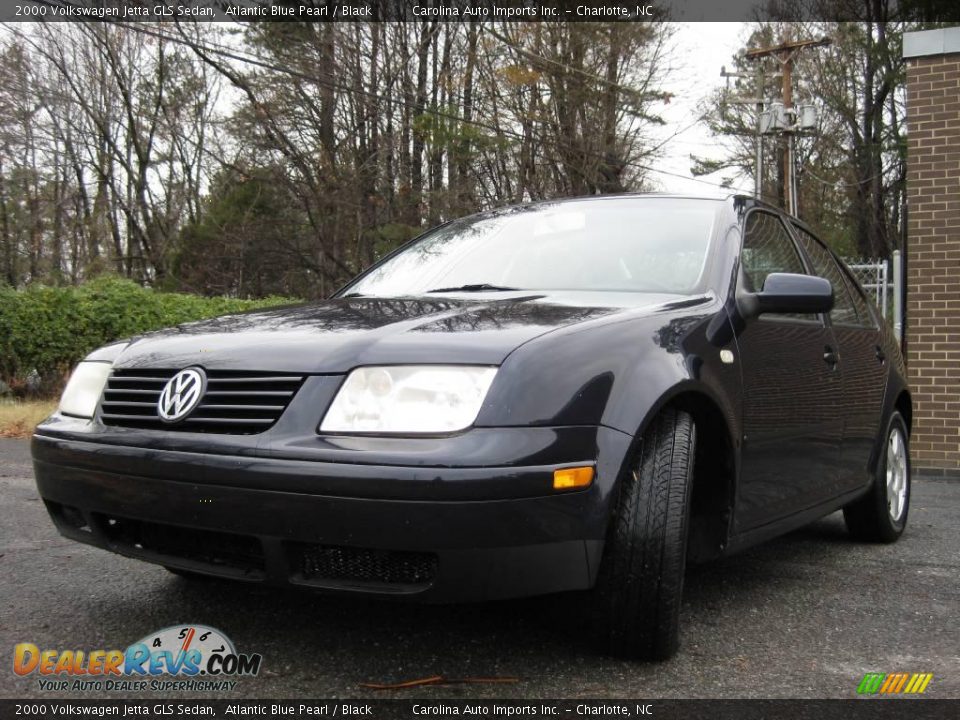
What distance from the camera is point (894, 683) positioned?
93.4 inches

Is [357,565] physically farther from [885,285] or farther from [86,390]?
[885,285]

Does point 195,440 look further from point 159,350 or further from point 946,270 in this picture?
point 946,270

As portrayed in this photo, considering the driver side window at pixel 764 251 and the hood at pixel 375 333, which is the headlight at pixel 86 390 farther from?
the driver side window at pixel 764 251

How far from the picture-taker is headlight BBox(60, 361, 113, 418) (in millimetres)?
2621

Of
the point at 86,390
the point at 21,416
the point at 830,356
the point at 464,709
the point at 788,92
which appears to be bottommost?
the point at 21,416

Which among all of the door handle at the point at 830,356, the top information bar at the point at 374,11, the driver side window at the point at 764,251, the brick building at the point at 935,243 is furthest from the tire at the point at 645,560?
the top information bar at the point at 374,11

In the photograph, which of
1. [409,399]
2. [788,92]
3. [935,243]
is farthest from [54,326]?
[788,92]

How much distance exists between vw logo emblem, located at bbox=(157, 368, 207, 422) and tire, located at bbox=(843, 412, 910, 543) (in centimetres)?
308

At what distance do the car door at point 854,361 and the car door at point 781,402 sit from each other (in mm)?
131

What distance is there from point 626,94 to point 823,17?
32.0ft

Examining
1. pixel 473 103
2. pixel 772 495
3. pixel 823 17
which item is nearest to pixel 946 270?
pixel 772 495

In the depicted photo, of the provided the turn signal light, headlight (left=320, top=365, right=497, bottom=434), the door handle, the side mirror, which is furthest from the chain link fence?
headlight (left=320, top=365, right=497, bottom=434)

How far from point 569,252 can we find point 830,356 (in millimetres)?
1114

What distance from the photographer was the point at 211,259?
2381 cm
